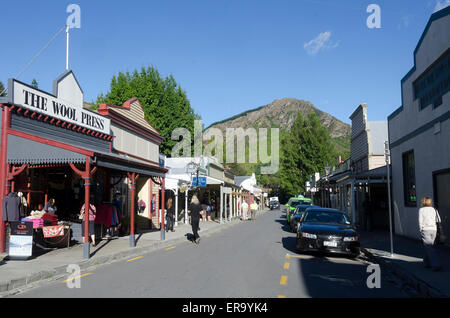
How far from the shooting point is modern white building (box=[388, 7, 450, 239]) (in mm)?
13445

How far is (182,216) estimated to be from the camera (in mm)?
32844

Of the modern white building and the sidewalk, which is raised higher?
the modern white building

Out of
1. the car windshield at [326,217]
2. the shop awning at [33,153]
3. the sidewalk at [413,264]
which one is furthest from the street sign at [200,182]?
the shop awning at [33,153]

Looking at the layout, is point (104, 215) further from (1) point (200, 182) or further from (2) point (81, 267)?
(1) point (200, 182)

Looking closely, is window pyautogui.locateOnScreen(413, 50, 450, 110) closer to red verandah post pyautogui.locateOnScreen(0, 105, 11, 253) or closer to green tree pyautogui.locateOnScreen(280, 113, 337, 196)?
red verandah post pyautogui.locateOnScreen(0, 105, 11, 253)

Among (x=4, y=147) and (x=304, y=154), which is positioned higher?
(x=304, y=154)

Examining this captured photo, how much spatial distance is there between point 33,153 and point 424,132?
1358 cm

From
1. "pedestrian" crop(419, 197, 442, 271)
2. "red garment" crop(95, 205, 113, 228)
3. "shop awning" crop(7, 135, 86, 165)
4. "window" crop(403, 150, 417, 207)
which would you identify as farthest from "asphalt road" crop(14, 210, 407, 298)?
"window" crop(403, 150, 417, 207)

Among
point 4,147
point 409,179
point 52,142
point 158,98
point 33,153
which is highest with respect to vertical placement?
point 158,98

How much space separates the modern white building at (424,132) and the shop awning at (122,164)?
10531mm

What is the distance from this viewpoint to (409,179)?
57.2 feet

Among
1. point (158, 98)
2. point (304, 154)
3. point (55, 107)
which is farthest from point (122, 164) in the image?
point (304, 154)

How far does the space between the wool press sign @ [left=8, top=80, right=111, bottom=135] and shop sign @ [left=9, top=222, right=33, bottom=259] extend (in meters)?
3.84
